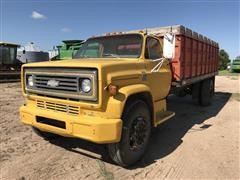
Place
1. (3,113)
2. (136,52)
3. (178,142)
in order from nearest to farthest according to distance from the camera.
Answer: (136,52), (178,142), (3,113)

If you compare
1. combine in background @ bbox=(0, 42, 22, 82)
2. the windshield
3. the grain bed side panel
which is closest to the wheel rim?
the windshield

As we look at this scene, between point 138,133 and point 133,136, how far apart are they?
0.52 ft

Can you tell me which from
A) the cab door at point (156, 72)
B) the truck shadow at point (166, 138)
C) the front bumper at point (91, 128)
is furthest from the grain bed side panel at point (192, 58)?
the front bumper at point (91, 128)

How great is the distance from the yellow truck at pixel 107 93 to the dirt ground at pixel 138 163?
315 mm

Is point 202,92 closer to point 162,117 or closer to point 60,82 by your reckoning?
point 162,117

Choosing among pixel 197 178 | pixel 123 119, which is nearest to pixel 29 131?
pixel 123 119

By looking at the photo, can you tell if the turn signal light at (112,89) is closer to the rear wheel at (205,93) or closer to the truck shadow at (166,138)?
the truck shadow at (166,138)

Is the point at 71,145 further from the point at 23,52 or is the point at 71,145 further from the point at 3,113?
the point at 23,52

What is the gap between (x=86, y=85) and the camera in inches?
166

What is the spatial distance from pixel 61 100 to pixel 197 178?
2.40 meters

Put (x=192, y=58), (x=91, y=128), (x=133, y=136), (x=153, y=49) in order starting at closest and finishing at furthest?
1. (x=91, y=128)
2. (x=133, y=136)
3. (x=153, y=49)
4. (x=192, y=58)

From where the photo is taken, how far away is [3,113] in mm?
7914

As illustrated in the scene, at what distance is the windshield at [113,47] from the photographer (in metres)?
5.52

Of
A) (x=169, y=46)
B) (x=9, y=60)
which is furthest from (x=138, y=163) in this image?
(x=9, y=60)
